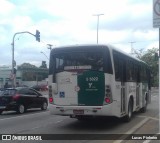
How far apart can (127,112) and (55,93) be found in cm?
345

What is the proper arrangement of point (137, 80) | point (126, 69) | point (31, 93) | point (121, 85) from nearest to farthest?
point (121, 85)
point (126, 69)
point (137, 80)
point (31, 93)

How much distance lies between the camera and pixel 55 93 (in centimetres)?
1383

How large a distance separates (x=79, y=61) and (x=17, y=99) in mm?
8399

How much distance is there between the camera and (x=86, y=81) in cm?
1341

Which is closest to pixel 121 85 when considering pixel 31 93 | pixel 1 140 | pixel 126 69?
pixel 126 69

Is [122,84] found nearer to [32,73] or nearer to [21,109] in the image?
[21,109]

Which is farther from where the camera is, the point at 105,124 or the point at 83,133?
the point at 105,124

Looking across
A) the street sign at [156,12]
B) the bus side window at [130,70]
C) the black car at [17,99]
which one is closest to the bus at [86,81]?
the bus side window at [130,70]

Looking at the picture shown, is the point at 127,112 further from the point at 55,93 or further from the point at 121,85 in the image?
the point at 55,93

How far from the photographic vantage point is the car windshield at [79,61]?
13336 mm

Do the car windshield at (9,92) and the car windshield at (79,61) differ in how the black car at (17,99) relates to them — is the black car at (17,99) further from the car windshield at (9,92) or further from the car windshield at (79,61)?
the car windshield at (79,61)

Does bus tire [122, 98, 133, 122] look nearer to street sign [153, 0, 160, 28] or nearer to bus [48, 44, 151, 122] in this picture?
bus [48, 44, 151, 122]

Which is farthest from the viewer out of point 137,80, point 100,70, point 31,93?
point 31,93

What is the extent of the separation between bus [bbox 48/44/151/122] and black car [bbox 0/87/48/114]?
7.43m
